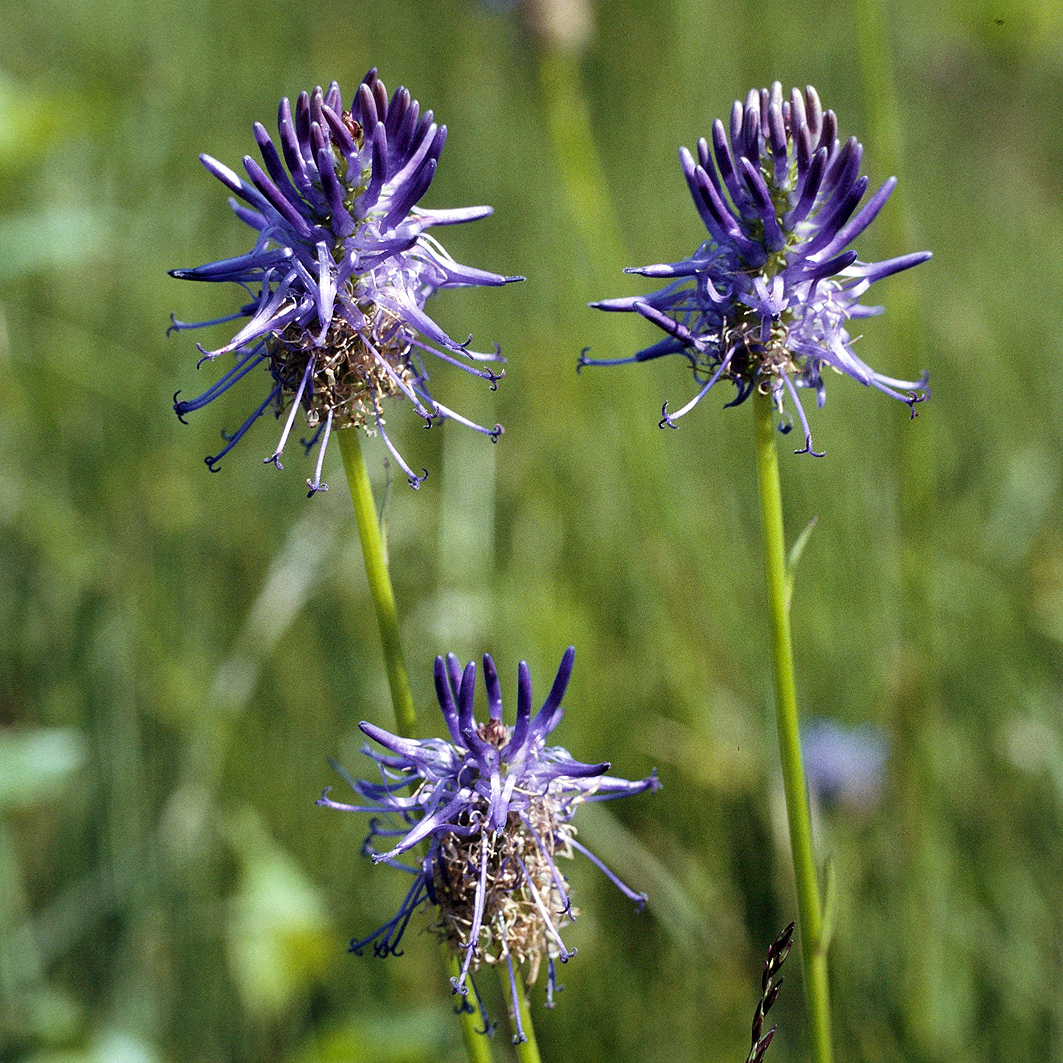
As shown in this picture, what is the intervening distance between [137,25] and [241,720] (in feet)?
14.4

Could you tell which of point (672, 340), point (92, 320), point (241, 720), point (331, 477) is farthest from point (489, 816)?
point (92, 320)

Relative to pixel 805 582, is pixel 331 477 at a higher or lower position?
higher

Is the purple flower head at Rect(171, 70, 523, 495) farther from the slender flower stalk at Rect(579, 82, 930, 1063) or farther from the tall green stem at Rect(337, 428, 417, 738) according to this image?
the slender flower stalk at Rect(579, 82, 930, 1063)

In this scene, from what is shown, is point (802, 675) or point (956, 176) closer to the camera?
point (802, 675)

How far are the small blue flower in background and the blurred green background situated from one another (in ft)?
0.19

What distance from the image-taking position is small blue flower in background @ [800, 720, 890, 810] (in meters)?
3.61

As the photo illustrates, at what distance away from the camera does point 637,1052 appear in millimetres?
2764

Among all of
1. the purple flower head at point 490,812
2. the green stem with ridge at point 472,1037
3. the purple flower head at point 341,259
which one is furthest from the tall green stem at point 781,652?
the green stem with ridge at point 472,1037

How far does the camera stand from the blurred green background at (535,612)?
113 inches

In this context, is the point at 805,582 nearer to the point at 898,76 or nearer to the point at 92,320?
the point at 92,320

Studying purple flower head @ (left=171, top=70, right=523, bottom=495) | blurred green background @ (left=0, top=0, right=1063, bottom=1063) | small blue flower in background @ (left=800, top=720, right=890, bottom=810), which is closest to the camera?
purple flower head @ (left=171, top=70, right=523, bottom=495)

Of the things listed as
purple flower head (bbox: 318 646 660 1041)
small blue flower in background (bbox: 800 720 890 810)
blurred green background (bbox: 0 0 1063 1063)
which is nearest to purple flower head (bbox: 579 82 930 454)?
purple flower head (bbox: 318 646 660 1041)

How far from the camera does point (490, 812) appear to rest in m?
1.47

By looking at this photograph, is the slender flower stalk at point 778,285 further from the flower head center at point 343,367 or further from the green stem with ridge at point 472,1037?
the green stem with ridge at point 472,1037
